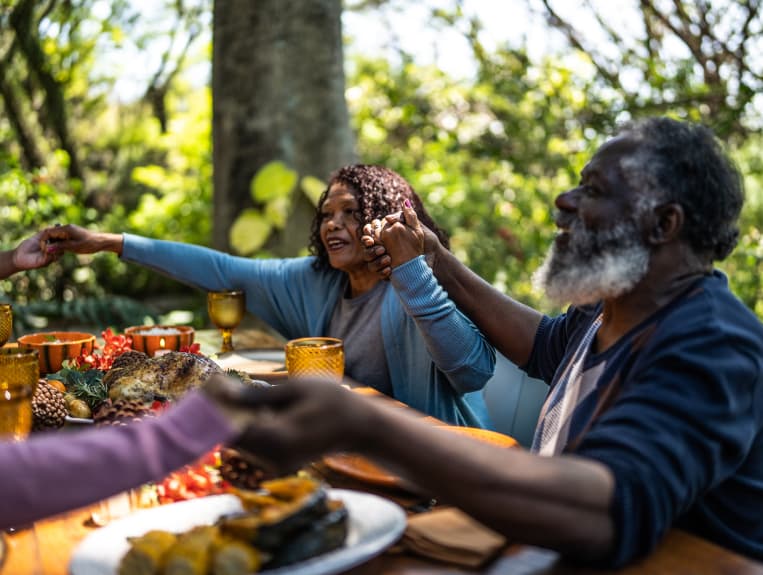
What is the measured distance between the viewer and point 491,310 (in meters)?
2.33

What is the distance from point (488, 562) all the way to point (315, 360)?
3.41 feet

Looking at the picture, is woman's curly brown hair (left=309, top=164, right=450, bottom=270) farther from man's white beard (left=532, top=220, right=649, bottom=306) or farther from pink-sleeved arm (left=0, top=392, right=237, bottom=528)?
pink-sleeved arm (left=0, top=392, right=237, bottom=528)

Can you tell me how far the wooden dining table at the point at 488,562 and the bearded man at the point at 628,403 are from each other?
0.04 m

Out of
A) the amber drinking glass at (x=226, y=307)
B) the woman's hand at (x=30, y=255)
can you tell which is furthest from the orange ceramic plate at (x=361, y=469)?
the woman's hand at (x=30, y=255)

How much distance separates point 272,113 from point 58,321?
2.95 m

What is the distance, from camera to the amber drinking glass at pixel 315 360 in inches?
83.6

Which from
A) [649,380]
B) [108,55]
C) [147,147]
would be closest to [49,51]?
[108,55]

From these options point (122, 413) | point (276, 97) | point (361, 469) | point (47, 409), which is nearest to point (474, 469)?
point (361, 469)

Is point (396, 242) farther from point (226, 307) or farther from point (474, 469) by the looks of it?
point (474, 469)

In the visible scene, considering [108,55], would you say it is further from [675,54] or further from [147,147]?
[675,54]

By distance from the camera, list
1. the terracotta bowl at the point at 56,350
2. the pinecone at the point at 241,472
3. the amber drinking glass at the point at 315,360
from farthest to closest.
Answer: the terracotta bowl at the point at 56,350
the amber drinking glass at the point at 315,360
the pinecone at the point at 241,472

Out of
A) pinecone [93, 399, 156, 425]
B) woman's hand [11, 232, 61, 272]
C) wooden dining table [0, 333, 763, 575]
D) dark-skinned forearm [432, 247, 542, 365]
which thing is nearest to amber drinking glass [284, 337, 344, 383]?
dark-skinned forearm [432, 247, 542, 365]

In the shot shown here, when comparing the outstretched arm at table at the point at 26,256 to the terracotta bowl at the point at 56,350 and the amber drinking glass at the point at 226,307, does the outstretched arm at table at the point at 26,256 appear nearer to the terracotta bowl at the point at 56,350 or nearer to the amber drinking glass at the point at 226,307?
the terracotta bowl at the point at 56,350

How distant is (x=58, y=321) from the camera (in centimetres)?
657
